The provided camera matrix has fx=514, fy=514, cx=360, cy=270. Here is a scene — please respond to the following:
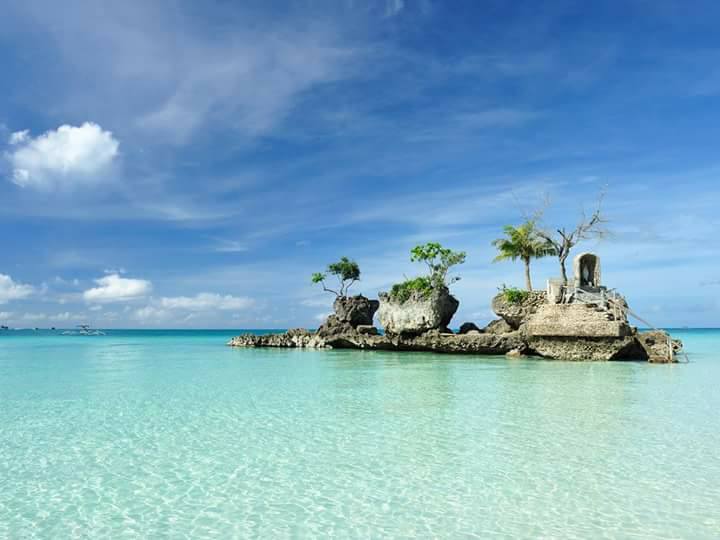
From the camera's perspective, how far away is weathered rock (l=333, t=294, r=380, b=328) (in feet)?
117

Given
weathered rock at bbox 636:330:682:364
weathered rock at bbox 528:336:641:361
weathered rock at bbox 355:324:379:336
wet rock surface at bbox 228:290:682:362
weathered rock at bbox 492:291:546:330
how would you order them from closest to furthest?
weathered rock at bbox 636:330:682:364 → weathered rock at bbox 528:336:641:361 → wet rock surface at bbox 228:290:682:362 → weathered rock at bbox 492:291:546:330 → weathered rock at bbox 355:324:379:336

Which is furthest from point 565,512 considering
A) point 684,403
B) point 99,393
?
point 99,393

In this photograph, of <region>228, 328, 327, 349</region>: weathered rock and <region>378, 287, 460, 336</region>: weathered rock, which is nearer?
<region>378, 287, 460, 336</region>: weathered rock

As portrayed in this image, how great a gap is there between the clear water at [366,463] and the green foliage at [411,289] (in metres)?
16.1

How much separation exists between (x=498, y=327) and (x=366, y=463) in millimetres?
23338

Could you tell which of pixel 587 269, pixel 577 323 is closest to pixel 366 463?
pixel 577 323

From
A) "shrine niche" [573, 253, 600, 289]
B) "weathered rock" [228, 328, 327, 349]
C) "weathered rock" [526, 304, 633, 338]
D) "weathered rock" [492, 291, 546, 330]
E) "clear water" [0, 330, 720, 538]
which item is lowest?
"clear water" [0, 330, 720, 538]

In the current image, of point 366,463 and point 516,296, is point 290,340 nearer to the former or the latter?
point 516,296

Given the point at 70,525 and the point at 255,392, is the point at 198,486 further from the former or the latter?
the point at 255,392

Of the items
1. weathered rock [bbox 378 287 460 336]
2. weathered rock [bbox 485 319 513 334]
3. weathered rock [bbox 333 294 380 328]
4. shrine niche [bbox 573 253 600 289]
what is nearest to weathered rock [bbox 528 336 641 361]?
shrine niche [bbox 573 253 600 289]

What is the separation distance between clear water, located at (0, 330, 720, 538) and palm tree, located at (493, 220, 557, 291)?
1579cm

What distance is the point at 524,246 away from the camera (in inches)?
1166

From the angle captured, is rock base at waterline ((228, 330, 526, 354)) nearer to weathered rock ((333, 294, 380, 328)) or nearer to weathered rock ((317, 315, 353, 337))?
weathered rock ((317, 315, 353, 337))

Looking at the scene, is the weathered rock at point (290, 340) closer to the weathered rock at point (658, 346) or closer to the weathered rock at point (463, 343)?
the weathered rock at point (463, 343)
